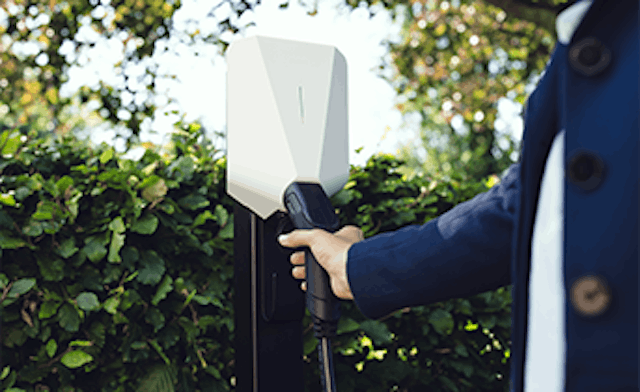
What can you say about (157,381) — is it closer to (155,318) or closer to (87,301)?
(155,318)

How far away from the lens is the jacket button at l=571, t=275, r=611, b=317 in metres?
0.57

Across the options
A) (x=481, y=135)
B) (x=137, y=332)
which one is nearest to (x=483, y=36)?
(x=481, y=135)

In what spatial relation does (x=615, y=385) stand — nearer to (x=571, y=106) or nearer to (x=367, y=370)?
(x=571, y=106)

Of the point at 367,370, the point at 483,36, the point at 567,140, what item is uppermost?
the point at 483,36

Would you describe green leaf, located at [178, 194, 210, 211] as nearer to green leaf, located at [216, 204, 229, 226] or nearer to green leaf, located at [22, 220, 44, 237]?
green leaf, located at [216, 204, 229, 226]

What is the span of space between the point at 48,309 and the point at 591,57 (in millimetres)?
1864

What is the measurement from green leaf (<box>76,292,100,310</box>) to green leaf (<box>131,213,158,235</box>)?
0.91 ft

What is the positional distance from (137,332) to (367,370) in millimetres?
1073

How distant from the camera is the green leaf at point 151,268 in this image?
1.94 metres

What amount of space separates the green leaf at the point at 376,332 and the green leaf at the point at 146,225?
1.02 metres

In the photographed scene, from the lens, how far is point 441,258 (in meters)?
1.01

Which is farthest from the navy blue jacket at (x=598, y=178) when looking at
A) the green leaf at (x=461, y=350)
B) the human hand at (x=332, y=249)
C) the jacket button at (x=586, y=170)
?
the green leaf at (x=461, y=350)

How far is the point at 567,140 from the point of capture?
2.00 feet

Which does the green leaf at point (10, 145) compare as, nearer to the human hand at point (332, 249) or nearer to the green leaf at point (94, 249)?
the green leaf at point (94, 249)
